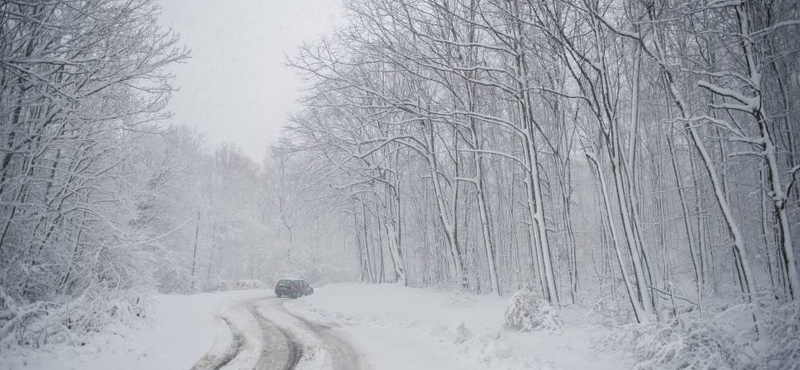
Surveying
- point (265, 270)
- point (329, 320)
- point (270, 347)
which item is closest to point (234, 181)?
point (265, 270)

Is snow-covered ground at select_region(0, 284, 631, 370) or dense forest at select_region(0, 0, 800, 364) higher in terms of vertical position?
dense forest at select_region(0, 0, 800, 364)

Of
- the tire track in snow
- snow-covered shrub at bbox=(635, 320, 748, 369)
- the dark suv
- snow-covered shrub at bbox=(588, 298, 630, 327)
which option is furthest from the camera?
the dark suv

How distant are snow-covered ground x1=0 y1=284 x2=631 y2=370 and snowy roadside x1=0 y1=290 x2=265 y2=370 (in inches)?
0.7

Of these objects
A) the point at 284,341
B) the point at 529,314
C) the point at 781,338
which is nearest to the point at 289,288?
the point at 284,341

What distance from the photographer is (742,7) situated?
6.43 m

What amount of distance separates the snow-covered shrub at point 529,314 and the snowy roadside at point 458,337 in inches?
11.2

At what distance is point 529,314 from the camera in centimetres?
908

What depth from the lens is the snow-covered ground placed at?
22.2 feet

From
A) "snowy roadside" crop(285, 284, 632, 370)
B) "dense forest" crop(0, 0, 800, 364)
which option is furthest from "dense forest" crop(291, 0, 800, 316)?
"snowy roadside" crop(285, 284, 632, 370)

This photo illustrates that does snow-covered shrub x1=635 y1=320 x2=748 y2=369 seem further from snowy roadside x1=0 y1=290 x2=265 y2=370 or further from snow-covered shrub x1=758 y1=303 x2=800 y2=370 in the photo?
snowy roadside x1=0 y1=290 x2=265 y2=370

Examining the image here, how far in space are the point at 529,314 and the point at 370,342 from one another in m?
4.00

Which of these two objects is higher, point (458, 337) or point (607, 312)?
point (607, 312)

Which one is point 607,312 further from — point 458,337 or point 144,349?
point 144,349

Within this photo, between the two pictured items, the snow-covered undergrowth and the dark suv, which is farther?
the dark suv
